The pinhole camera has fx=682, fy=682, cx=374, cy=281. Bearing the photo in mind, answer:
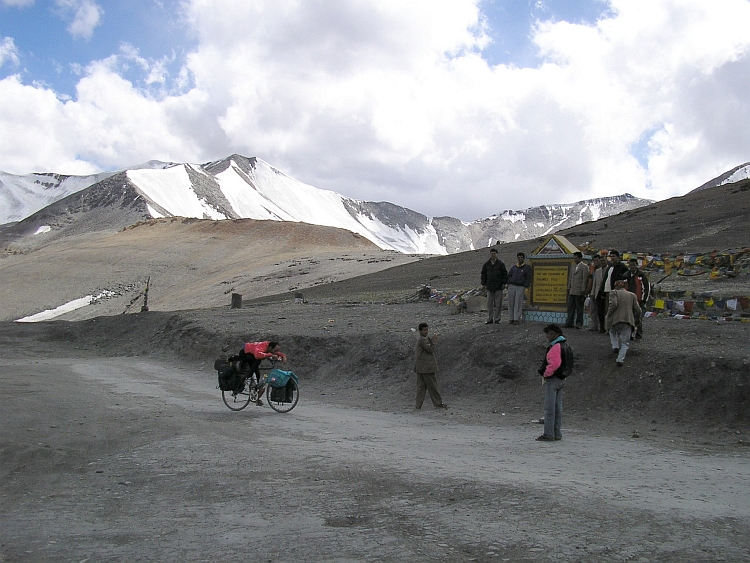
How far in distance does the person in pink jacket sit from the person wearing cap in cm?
264

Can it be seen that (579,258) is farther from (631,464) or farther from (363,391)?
(631,464)

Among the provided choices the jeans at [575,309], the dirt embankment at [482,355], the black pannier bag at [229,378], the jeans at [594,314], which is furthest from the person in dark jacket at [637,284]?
the black pannier bag at [229,378]

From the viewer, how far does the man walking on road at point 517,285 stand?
14414 millimetres

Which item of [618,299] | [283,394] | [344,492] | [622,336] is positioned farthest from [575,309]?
[344,492]

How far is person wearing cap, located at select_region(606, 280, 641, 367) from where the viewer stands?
11.1 metres

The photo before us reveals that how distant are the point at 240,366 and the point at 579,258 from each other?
7343 mm

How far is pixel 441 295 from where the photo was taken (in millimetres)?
22656

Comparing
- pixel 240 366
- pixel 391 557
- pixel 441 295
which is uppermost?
pixel 441 295

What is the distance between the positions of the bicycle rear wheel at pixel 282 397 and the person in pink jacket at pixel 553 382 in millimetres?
4176

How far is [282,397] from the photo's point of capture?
36.4 ft

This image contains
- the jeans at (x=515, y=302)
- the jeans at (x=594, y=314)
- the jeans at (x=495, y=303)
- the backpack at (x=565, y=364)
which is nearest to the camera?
the backpack at (x=565, y=364)

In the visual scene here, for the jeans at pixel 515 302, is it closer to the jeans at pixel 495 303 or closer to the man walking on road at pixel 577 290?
the jeans at pixel 495 303

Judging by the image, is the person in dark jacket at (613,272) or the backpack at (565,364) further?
the person in dark jacket at (613,272)

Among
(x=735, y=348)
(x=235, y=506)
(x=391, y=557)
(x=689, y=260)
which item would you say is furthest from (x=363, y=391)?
(x=689, y=260)
